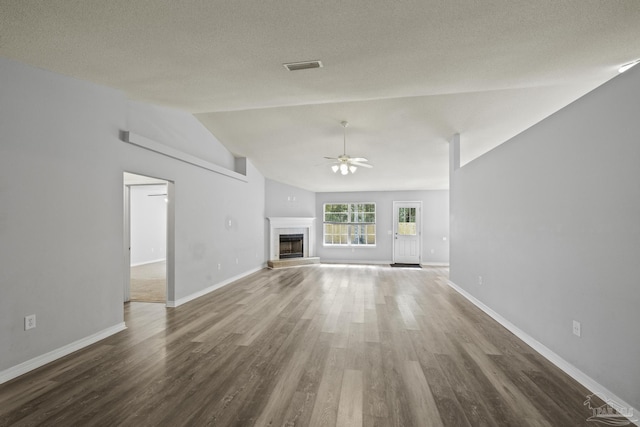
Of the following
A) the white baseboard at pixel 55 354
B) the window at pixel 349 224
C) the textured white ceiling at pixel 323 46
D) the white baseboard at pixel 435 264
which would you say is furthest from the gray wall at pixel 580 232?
the window at pixel 349 224

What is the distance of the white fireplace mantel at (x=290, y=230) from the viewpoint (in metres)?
8.86

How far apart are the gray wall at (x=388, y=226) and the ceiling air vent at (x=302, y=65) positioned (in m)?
7.71

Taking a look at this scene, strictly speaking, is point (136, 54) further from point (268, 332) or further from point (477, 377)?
point (477, 377)

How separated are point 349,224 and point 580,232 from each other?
799cm

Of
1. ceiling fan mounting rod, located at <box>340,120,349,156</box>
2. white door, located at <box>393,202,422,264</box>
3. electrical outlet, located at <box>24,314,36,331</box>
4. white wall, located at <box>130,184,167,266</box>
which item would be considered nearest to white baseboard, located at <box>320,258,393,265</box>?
white door, located at <box>393,202,422,264</box>

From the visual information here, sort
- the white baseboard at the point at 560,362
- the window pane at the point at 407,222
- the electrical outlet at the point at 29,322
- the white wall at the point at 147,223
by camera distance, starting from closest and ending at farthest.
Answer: the white baseboard at the point at 560,362, the electrical outlet at the point at 29,322, the white wall at the point at 147,223, the window pane at the point at 407,222

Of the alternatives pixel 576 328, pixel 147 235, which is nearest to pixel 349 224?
pixel 147 235

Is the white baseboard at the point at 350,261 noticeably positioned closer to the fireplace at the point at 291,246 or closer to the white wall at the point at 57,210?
the fireplace at the point at 291,246

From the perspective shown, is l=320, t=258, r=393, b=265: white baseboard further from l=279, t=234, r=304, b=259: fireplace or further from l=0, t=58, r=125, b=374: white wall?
l=0, t=58, r=125, b=374: white wall

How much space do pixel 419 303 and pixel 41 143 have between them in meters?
5.13

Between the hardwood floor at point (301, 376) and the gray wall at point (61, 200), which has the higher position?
the gray wall at point (61, 200)

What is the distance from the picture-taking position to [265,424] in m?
1.95

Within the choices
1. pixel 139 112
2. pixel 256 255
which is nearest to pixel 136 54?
pixel 139 112

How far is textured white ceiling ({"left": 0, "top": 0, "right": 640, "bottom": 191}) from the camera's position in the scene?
1951 millimetres
